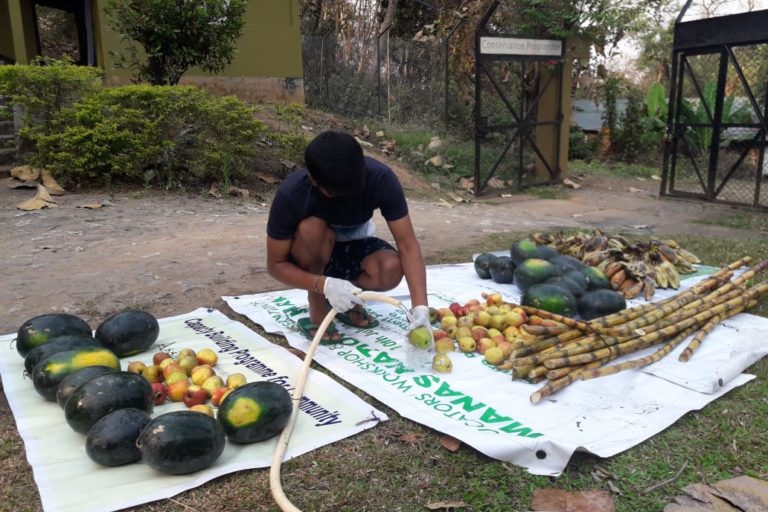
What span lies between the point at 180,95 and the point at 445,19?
862cm

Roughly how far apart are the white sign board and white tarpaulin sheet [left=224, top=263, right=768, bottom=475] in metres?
→ 6.53

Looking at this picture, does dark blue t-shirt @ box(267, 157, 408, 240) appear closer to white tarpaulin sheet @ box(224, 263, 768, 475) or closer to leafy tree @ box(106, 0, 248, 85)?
white tarpaulin sheet @ box(224, 263, 768, 475)

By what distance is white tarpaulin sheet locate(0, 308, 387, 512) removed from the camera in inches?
85.0

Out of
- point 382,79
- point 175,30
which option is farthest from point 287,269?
point 382,79

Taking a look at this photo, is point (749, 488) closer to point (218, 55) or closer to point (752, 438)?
point (752, 438)

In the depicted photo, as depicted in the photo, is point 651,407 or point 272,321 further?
point 272,321

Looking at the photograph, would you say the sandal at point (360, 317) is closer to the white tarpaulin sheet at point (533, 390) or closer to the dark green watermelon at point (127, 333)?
the white tarpaulin sheet at point (533, 390)

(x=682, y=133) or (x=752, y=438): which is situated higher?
(x=682, y=133)

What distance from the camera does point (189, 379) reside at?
297 cm

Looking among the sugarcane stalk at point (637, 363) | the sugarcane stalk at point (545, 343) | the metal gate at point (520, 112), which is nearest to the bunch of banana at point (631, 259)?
the sugarcane stalk at point (637, 363)

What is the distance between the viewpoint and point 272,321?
386cm

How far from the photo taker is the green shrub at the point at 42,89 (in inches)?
290

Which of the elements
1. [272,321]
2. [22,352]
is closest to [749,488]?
[272,321]

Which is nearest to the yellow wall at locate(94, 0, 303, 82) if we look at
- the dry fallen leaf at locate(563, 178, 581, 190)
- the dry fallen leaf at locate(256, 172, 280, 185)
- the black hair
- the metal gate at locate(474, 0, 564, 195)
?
the dry fallen leaf at locate(256, 172, 280, 185)
